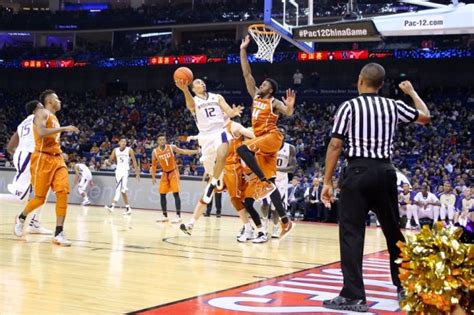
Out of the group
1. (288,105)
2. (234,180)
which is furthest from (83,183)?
(288,105)

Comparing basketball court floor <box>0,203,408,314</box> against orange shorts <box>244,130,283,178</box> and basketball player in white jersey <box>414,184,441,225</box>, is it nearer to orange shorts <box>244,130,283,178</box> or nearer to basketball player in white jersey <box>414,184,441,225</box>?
orange shorts <box>244,130,283,178</box>

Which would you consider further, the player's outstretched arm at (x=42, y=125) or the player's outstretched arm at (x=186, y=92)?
the player's outstretched arm at (x=186, y=92)

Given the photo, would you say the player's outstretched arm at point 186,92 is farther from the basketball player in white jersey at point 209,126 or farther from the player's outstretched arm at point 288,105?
the player's outstretched arm at point 288,105

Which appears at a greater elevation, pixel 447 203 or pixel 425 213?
pixel 447 203

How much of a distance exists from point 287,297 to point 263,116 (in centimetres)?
396

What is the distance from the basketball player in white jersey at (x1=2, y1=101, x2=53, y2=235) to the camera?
8891 millimetres

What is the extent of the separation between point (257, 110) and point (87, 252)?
115 inches

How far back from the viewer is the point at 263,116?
8.59 meters

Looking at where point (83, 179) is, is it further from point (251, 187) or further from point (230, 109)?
point (230, 109)

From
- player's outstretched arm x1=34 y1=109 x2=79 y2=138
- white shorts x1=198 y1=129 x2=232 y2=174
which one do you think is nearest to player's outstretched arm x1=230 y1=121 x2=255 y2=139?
A: white shorts x1=198 y1=129 x2=232 y2=174

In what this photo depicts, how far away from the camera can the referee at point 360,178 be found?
15.4ft

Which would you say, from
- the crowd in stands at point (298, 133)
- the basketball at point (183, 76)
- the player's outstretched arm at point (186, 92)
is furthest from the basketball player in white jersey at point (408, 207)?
the basketball at point (183, 76)

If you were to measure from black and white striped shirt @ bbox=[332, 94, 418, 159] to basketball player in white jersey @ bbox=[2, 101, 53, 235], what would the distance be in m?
5.02

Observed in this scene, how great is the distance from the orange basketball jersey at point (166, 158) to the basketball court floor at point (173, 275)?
4.30 metres
